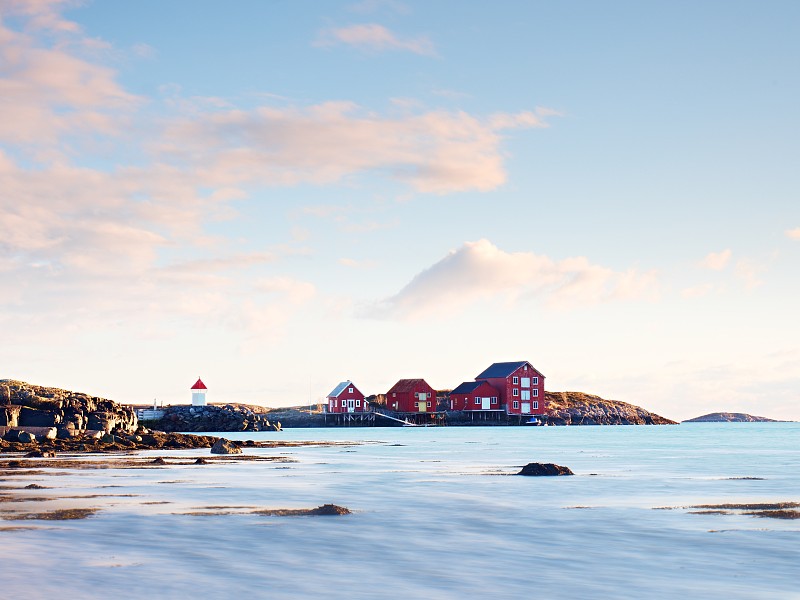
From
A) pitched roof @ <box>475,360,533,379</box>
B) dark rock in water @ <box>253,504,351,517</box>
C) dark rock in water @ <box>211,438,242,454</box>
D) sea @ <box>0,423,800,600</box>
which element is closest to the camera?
sea @ <box>0,423,800,600</box>

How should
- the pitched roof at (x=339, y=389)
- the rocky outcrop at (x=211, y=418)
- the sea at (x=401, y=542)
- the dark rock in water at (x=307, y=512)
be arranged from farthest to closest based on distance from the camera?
the pitched roof at (x=339, y=389) < the rocky outcrop at (x=211, y=418) < the dark rock in water at (x=307, y=512) < the sea at (x=401, y=542)

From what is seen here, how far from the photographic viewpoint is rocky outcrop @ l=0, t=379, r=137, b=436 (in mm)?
63344

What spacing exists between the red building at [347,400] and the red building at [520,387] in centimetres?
2475

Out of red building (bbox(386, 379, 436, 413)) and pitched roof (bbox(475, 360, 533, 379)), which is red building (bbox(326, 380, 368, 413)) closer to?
red building (bbox(386, 379, 436, 413))

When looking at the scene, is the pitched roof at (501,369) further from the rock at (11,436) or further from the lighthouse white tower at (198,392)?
the rock at (11,436)

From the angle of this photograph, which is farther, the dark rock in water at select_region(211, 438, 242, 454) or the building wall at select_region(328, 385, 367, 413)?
the building wall at select_region(328, 385, 367, 413)

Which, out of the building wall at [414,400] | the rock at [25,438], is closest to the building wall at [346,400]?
the building wall at [414,400]

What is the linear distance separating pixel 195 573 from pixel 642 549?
9.36 m

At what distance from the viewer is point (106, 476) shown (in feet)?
113

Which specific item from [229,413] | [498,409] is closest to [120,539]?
[229,413]

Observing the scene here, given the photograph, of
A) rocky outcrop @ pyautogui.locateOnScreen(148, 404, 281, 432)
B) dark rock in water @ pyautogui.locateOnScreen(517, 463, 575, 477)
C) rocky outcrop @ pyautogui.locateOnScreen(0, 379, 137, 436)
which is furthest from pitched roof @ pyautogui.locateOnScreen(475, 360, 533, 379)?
dark rock in water @ pyautogui.locateOnScreen(517, 463, 575, 477)

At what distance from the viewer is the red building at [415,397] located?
162m

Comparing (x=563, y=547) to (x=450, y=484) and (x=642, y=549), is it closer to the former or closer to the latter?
(x=642, y=549)

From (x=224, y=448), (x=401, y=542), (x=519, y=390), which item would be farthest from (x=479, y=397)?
(x=401, y=542)
